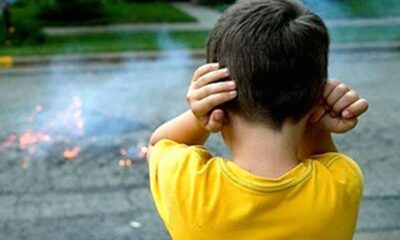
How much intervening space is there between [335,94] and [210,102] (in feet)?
0.77

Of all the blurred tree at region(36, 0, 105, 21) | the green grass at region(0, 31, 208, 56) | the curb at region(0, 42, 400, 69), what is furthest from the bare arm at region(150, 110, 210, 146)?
the blurred tree at region(36, 0, 105, 21)

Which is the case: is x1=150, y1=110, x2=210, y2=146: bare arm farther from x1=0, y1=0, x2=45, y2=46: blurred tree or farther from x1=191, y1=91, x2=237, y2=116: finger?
x1=0, y1=0, x2=45, y2=46: blurred tree

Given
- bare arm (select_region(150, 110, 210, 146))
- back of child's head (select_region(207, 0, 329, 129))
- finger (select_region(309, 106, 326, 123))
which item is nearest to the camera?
back of child's head (select_region(207, 0, 329, 129))

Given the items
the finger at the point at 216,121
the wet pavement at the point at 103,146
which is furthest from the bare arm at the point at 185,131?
the wet pavement at the point at 103,146

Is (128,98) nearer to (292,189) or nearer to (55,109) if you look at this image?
(55,109)

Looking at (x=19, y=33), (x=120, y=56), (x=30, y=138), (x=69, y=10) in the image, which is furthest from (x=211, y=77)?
(x=69, y=10)

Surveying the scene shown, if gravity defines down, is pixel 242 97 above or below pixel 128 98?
above

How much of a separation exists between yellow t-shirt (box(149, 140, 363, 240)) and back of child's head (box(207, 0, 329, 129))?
0.37 feet

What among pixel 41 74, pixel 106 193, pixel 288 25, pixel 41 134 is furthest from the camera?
pixel 41 74

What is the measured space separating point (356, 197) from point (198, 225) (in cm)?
31

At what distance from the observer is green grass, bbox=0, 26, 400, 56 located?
11.4 metres

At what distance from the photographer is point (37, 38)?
39.9ft

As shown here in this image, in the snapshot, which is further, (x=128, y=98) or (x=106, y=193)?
(x=128, y=98)

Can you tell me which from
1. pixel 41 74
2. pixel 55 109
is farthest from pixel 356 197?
pixel 41 74
